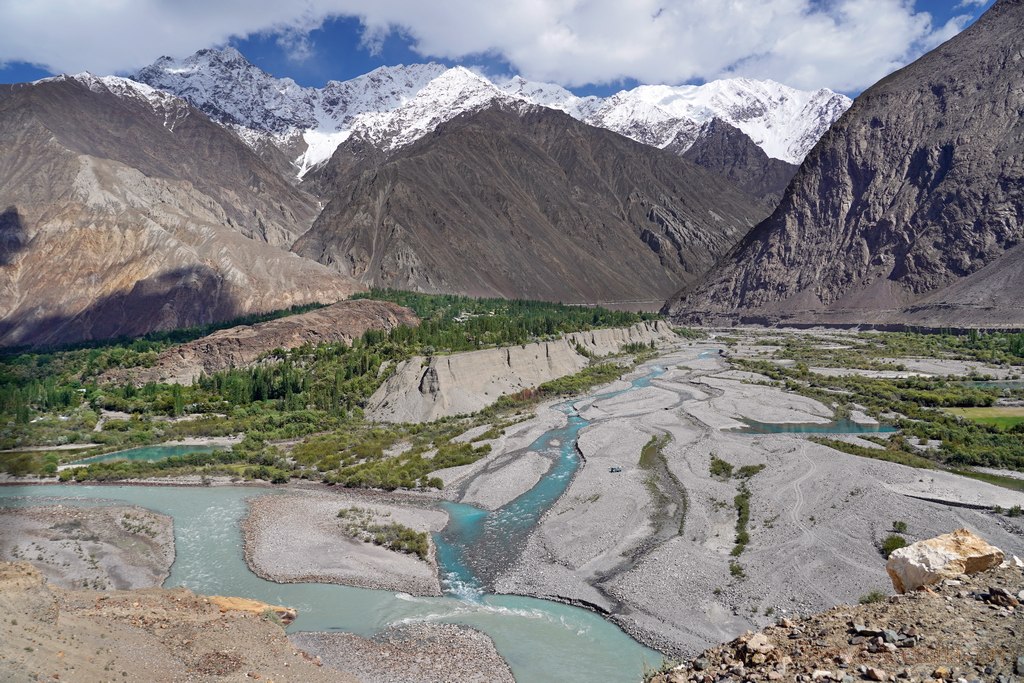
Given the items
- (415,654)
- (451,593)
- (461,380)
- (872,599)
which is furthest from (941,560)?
(461,380)

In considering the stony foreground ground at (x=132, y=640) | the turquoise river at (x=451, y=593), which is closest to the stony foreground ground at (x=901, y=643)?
the turquoise river at (x=451, y=593)

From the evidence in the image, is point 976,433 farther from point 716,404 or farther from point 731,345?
point 731,345

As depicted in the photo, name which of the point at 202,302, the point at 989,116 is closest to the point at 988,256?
the point at 989,116

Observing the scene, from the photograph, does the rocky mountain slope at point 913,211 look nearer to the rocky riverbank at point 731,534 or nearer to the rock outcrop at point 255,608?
the rocky riverbank at point 731,534

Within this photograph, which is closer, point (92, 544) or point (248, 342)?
point (92, 544)

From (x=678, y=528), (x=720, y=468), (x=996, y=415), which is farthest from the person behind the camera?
(x=996, y=415)

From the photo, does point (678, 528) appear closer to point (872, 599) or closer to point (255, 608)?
point (872, 599)

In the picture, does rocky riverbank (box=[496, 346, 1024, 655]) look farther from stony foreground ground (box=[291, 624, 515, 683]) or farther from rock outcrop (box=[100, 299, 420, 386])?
rock outcrop (box=[100, 299, 420, 386])
